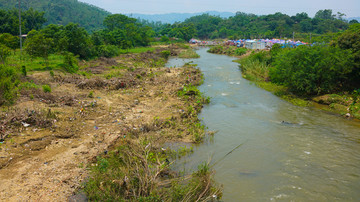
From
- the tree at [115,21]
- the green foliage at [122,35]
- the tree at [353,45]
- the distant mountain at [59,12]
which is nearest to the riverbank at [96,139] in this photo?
the tree at [353,45]

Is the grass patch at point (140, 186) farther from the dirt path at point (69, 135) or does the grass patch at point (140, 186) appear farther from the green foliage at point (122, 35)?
the green foliage at point (122, 35)

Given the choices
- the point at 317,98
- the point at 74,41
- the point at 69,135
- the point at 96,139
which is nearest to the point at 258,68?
the point at 317,98

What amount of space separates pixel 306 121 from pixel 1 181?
12413mm

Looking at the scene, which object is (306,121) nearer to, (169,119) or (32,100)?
(169,119)

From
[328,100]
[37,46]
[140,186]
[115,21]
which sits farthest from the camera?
[115,21]

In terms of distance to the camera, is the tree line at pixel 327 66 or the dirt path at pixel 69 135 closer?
the dirt path at pixel 69 135

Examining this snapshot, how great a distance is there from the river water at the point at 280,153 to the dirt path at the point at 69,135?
Answer: 6.27 ft

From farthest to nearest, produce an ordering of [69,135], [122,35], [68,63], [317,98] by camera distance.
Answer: [122,35] → [68,63] → [317,98] → [69,135]

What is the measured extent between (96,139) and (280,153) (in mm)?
6727

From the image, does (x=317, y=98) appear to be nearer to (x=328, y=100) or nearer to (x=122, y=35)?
(x=328, y=100)

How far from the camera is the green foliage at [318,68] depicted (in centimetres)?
1424

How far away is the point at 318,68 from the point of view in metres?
14.6

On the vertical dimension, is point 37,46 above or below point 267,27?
below

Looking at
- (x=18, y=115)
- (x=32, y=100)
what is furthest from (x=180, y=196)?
Result: (x=32, y=100)
